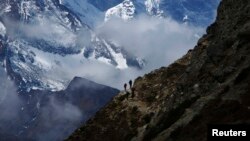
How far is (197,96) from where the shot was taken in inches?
2517

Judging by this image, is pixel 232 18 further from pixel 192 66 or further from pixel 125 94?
pixel 125 94

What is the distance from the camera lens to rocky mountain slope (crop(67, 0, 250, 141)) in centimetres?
5350

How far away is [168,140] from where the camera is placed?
189 feet

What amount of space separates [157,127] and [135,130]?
2077cm

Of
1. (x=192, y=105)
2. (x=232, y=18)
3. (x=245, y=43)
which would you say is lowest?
(x=192, y=105)

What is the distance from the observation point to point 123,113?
95688 mm

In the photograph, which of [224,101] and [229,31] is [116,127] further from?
[224,101]

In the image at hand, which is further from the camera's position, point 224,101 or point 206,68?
point 206,68

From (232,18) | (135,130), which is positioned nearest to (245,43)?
(232,18)

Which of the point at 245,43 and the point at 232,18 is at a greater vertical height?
the point at 232,18

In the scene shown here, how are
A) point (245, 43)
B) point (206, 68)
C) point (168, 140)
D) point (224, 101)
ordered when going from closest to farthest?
1. point (224, 101)
2. point (168, 140)
3. point (245, 43)
4. point (206, 68)

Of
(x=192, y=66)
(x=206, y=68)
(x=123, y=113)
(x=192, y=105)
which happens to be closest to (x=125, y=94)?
(x=123, y=113)

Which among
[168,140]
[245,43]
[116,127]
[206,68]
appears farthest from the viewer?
[116,127]

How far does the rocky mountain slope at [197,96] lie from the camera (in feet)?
176
